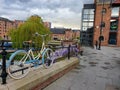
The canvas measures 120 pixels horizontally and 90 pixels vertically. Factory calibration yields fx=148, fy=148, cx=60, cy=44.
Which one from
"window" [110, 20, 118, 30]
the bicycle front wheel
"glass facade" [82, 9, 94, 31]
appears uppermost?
"glass facade" [82, 9, 94, 31]

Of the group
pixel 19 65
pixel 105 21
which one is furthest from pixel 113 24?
pixel 19 65

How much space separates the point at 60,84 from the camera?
4395 mm

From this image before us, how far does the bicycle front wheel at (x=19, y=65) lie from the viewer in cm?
346

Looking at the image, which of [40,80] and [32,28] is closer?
[40,80]

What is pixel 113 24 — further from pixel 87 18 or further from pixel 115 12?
pixel 87 18

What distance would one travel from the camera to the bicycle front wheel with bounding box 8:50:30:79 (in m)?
3.46

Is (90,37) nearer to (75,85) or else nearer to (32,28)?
(32,28)

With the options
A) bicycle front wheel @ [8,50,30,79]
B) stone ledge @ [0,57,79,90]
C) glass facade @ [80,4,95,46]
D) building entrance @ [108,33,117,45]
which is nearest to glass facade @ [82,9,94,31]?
glass facade @ [80,4,95,46]

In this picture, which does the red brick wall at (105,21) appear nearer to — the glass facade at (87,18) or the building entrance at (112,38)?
the building entrance at (112,38)

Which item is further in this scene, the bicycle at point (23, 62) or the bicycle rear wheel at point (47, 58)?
the bicycle rear wheel at point (47, 58)

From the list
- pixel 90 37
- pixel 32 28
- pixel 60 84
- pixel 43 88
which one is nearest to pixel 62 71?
pixel 60 84

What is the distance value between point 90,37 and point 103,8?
629cm

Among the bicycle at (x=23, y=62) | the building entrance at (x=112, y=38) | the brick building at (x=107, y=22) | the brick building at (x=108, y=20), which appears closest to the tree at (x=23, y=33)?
the bicycle at (x=23, y=62)

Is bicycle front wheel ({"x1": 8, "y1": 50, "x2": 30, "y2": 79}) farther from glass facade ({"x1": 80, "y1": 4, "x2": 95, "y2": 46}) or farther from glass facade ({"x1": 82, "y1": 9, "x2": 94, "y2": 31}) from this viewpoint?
glass facade ({"x1": 82, "y1": 9, "x2": 94, "y2": 31})
